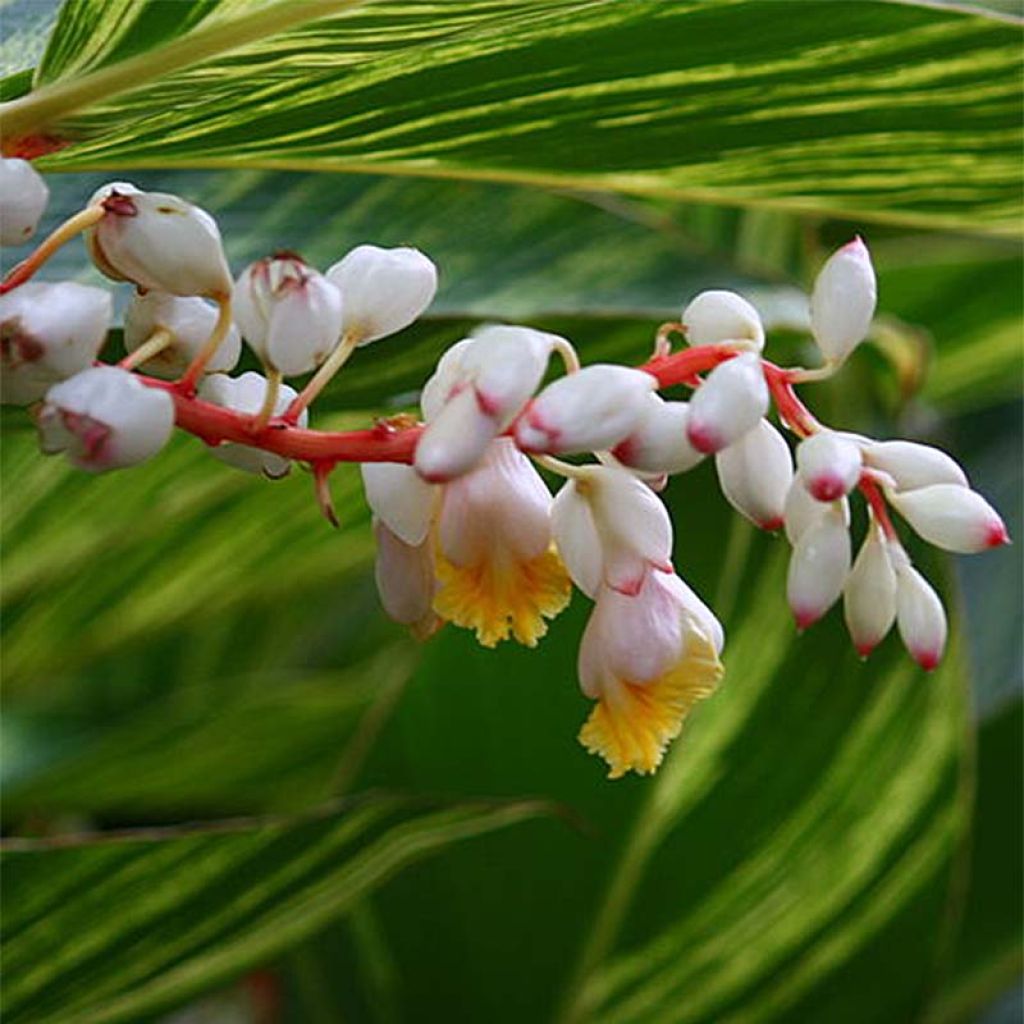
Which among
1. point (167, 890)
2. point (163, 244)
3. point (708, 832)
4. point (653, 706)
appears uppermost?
point (163, 244)

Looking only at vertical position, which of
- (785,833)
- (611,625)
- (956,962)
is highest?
(611,625)

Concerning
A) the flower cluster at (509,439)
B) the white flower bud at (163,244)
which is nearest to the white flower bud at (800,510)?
the flower cluster at (509,439)

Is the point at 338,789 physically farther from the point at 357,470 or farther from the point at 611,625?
the point at 611,625

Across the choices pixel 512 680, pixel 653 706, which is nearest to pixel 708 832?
pixel 512 680

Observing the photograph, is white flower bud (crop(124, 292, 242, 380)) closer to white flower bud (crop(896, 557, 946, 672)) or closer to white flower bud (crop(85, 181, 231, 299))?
white flower bud (crop(85, 181, 231, 299))

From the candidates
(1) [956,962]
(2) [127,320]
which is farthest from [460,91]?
(1) [956,962]

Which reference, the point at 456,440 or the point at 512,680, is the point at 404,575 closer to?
the point at 456,440
